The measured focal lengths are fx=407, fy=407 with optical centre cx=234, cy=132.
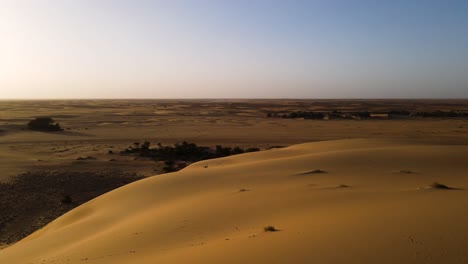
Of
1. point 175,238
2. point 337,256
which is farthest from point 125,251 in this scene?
point 337,256

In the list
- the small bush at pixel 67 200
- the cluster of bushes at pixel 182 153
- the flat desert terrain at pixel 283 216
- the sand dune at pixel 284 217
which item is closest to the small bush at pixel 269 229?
the flat desert terrain at pixel 283 216

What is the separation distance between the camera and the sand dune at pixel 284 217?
515cm

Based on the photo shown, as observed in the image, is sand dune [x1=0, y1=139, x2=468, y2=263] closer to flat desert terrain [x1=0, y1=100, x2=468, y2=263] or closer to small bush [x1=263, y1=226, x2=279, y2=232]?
flat desert terrain [x1=0, y1=100, x2=468, y2=263]

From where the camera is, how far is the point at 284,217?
767 centimetres

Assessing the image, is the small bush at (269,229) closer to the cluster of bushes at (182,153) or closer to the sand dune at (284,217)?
the sand dune at (284,217)

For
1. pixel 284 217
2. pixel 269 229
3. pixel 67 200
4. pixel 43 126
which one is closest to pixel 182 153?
pixel 67 200

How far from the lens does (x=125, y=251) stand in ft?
23.3

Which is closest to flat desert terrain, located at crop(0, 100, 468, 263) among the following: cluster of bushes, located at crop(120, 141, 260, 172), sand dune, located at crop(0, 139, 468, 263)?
sand dune, located at crop(0, 139, 468, 263)

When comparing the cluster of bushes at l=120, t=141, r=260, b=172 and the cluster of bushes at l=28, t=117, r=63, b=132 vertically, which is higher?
the cluster of bushes at l=28, t=117, r=63, b=132

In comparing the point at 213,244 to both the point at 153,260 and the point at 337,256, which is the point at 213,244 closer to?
the point at 153,260

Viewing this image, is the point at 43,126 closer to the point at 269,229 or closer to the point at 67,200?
the point at 67,200

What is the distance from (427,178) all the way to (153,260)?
27.4 ft

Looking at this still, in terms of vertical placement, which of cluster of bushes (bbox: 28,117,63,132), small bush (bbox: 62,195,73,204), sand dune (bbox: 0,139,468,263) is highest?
sand dune (bbox: 0,139,468,263)

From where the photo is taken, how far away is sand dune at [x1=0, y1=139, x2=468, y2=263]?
16.9ft
